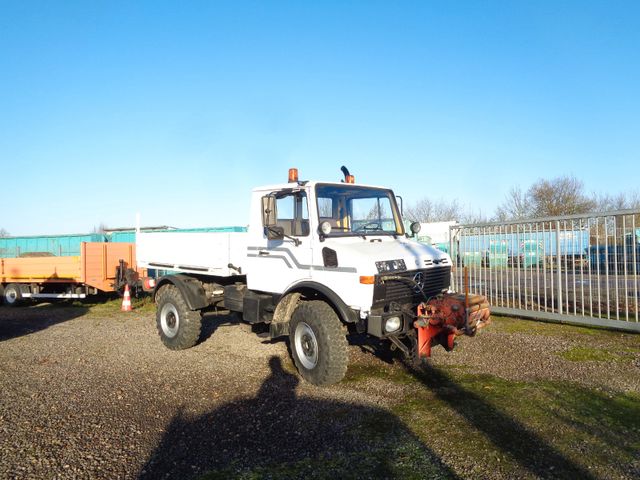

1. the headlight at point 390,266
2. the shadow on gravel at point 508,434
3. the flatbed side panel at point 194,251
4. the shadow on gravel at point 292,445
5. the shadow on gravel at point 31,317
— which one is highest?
the flatbed side panel at point 194,251

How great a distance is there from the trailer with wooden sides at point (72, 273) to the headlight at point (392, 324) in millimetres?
9250

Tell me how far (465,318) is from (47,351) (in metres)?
6.83

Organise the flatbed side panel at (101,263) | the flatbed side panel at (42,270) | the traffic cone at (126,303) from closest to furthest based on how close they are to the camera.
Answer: the traffic cone at (126,303) → the flatbed side panel at (101,263) → the flatbed side panel at (42,270)

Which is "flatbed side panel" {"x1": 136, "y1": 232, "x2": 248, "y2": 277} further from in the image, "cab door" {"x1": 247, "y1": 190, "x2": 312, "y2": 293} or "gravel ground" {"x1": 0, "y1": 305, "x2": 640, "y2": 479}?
"gravel ground" {"x1": 0, "y1": 305, "x2": 640, "y2": 479}

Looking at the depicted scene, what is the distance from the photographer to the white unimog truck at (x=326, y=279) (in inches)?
207

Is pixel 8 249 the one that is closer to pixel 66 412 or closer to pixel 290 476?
pixel 66 412

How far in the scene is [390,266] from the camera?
5332 mm

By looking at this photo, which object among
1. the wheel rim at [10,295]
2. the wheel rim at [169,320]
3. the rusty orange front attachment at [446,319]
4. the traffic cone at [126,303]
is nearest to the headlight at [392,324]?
the rusty orange front attachment at [446,319]

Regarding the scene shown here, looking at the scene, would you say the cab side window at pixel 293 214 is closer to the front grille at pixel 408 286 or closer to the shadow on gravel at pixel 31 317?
the front grille at pixel 408 286

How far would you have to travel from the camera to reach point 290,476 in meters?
3.46

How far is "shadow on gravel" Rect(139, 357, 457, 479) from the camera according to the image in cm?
354

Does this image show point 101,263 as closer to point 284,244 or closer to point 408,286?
point 284,244

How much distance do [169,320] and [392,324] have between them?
14.2 feet

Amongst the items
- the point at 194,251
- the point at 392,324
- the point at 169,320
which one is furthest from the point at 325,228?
the point at 169,320
